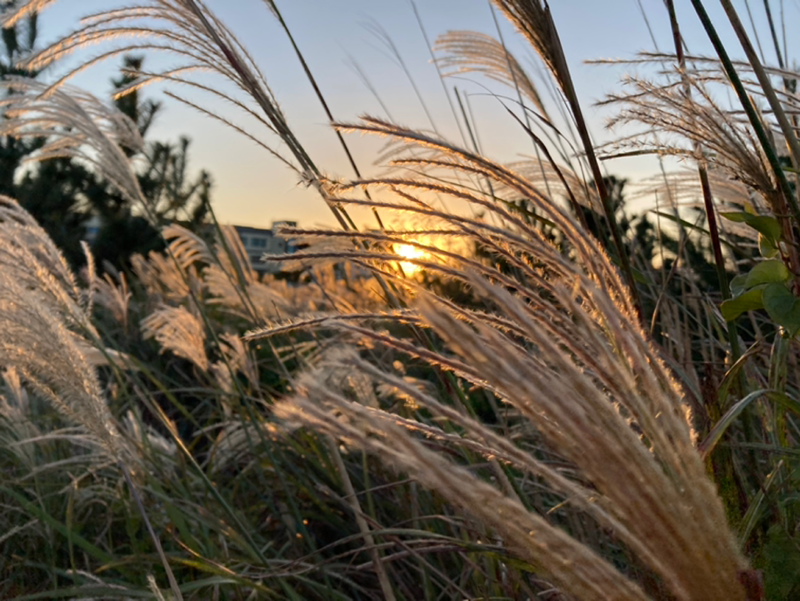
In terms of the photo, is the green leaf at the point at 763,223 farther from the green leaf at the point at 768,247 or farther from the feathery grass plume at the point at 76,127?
the feathery grass plume at the point at 76,127

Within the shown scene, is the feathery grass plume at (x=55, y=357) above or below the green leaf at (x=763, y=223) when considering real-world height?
above

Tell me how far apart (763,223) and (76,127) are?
1.98 m

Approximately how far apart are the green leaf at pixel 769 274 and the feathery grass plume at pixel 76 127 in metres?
1.86

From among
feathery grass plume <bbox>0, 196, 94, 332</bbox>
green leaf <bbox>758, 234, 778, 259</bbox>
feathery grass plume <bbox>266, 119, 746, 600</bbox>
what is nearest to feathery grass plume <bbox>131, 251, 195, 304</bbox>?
feathery grass plume <bbox>0, 196, 94, 332</bbox>

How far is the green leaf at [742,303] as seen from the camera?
940mm

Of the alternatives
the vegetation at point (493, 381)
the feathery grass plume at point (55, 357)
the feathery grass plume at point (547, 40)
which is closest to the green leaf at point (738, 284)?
the vegetation at point (493, 381)

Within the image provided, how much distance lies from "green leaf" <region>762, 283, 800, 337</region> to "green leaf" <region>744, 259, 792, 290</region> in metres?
0.03

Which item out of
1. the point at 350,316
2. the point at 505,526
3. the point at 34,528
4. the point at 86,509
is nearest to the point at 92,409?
the point at 350,316

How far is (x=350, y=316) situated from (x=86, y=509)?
82.1 inches

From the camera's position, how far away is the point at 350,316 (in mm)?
828

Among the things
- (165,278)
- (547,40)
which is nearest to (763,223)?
(547,40)

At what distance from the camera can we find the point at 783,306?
0.89 metres

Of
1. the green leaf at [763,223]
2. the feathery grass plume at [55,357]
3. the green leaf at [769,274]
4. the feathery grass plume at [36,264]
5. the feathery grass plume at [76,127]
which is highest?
the feathery grass plume at [76,127]

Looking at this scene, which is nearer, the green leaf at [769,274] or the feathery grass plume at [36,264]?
the green leaf at [769,274]
